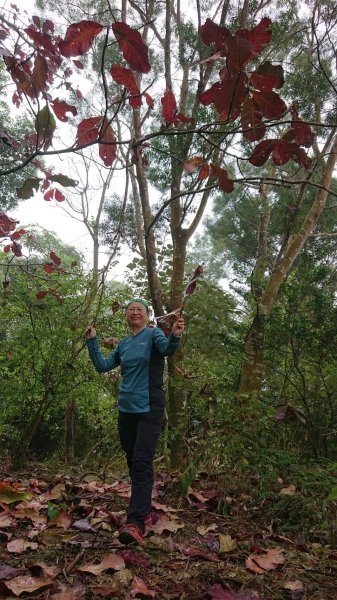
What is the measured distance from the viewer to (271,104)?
4.10 ft

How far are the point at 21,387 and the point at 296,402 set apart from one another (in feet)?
9.51

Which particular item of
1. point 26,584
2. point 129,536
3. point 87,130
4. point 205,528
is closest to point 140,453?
point 129,536

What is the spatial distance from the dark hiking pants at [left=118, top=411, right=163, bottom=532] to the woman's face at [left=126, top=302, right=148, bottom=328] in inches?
23.6

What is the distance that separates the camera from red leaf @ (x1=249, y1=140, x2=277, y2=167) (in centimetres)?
136

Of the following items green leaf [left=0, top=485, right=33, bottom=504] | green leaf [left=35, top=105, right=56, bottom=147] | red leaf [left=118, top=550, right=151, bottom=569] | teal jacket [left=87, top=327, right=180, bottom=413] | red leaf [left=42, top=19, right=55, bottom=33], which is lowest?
red leaf [left=118, top=550, right=151, bottom=569]

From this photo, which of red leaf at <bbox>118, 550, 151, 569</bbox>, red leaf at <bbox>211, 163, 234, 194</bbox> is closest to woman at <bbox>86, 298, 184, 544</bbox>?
red leaf at <bbox>118, 550, 151, 569</bbox>

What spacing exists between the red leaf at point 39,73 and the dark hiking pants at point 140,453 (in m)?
1.89

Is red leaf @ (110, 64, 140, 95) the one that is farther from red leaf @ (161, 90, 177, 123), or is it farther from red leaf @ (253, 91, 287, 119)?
red leaf @ (253, 91, 287, 119)

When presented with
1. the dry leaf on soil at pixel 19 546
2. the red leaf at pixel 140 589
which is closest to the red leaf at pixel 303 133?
the red leaf at pixel 140 589

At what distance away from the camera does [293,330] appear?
4.32m

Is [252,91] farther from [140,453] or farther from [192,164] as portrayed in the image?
[140,453]

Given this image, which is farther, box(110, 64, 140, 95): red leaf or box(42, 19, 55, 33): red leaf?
box(42, 19, 55, 33): red leaf

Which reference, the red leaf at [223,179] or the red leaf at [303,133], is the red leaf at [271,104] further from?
the red leaf at [223,179]

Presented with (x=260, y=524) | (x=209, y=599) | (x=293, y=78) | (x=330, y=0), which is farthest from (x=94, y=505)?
(x=330, y=0)
